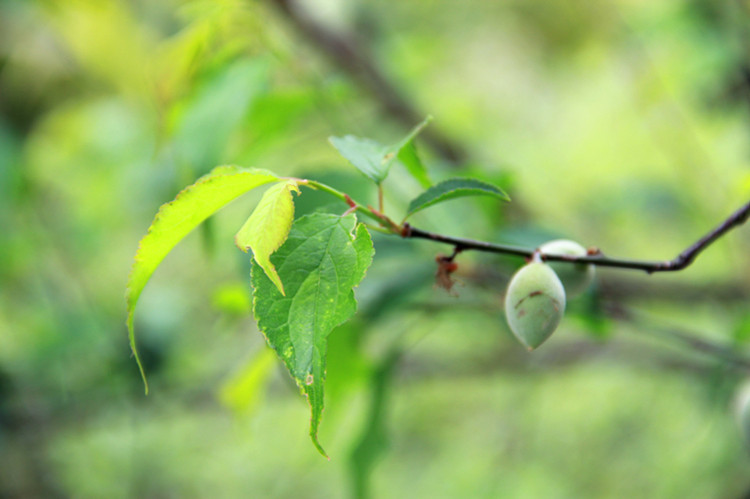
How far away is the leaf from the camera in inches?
11.8

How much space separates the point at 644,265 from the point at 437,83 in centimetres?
206

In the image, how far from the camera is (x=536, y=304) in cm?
34

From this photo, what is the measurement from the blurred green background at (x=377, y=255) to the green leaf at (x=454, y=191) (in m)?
0.05

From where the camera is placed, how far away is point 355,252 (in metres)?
0.32

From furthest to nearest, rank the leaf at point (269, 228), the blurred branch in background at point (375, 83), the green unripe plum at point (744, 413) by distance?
the blurred branch in background at point (375, 83)
the green unripe plum at point (744, 413)
the leaf at point (269, 228)

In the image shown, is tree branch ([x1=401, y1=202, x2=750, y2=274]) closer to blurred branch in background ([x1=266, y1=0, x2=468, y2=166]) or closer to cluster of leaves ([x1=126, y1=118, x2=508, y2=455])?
cluster of leaves ([x1=126, y1=118, x2=508, y2=455])

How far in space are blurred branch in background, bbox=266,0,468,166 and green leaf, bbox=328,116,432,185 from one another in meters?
0.67

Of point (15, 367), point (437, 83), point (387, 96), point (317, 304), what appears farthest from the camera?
point (437, 83)

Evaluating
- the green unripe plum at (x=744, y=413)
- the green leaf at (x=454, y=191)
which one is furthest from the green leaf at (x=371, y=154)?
the green unripe plum at (x=744, y=413)

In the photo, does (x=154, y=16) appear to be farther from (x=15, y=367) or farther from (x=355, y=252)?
(x=355, y=252)

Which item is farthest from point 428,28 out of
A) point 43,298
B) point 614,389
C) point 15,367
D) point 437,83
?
point 15,367

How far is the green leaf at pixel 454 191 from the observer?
344mm

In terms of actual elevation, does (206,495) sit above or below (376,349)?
below

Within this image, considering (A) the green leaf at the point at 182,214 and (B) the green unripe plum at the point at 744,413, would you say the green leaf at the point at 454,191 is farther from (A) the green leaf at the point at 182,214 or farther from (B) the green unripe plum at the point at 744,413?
(B) the green unripe plum at the point at 744,413
